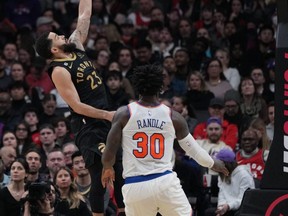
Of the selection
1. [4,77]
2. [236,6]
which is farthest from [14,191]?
[236,6]

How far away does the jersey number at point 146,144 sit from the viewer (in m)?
8.32

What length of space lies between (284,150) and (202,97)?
6051 mm

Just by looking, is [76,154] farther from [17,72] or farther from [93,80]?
[17,72]

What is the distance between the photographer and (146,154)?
27.3 ft

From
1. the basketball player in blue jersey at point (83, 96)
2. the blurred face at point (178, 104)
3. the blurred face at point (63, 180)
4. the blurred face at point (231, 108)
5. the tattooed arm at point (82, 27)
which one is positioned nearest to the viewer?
the basketball player in blue jersey at point (83, 96)

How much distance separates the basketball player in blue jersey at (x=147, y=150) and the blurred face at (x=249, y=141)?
4710 mm

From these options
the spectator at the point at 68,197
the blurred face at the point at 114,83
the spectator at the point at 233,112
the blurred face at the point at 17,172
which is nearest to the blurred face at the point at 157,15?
the blurred face at the point at 114,83

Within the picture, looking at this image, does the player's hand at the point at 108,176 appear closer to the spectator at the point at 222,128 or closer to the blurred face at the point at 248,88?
the spectator at the point at 222,128

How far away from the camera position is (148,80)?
838 centimetres

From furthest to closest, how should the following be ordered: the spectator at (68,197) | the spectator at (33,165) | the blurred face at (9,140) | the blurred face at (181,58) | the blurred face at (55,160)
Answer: the blurred face at (181,58)
the blurred face at (9,140)
the blurred face at (55,160)
the spectator at (33,165)
the spectator at (68,197)

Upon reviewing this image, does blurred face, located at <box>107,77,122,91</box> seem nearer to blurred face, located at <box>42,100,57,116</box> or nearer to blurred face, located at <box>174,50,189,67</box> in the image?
blurred face, located at <box>42,100,57,116</box>

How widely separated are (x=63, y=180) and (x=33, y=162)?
0.92 meters

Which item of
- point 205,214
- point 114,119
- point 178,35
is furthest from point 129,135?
point 178,35

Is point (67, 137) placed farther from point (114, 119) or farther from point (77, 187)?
point (114, 119)
